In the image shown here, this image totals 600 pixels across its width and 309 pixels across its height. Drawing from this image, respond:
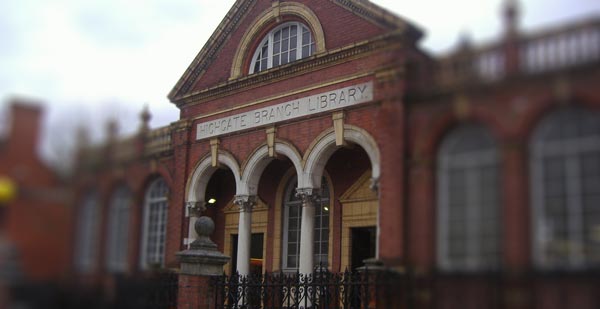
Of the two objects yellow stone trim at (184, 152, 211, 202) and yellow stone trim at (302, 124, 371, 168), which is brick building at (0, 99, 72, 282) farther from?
yellow stone trim at (184, 152, 211, 202)

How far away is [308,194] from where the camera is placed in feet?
49.3

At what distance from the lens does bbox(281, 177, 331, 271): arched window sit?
55.7 ft

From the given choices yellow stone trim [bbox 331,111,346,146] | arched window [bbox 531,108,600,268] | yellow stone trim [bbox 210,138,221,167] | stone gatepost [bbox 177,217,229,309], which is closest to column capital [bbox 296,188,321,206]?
yellow stone trim [bbox 331,111,346,146]

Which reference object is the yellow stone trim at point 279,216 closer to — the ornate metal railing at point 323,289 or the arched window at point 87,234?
the ornate metal railing at point 323,289

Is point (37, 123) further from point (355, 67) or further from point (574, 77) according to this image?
point (355, 67)

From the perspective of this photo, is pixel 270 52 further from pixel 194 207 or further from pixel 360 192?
pixel 194 207

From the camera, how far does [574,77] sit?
6059 mm

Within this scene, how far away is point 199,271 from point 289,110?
459cm

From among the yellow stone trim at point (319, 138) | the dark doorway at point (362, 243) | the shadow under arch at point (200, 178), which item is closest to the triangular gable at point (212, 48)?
the shadow under arch at point (200, 178)

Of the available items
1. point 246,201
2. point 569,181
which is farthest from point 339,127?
point 569,181

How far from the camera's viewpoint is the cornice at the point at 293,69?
13994mm

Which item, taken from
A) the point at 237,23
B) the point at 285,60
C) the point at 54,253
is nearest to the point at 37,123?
the point at 54,253

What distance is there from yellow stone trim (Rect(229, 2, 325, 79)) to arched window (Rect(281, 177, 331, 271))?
3303 millimetres

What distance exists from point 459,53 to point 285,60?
10.6 meters
